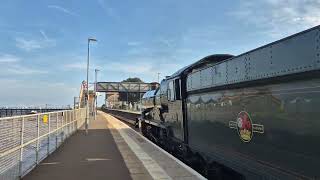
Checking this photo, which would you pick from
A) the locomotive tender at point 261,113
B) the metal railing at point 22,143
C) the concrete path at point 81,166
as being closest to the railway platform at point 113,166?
the concrete path at point 81,166

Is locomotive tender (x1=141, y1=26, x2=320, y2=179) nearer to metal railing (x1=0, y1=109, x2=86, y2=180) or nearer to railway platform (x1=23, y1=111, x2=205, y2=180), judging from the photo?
railway platform (x1=23, y1=111, x2=205, y2=180)

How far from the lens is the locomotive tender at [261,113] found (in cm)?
586

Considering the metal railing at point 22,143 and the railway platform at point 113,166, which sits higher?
the metal railing at point 22,143

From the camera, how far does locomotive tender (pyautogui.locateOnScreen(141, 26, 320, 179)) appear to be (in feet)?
19.2

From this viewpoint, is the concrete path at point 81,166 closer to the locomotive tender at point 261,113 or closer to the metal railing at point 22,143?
the metal railing at point 22,143

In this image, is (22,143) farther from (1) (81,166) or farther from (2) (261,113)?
(2) (261,113)

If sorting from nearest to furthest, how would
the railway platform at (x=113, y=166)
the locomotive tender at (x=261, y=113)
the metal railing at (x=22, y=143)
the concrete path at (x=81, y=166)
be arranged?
the locomotive tender at (x=261, y=113) → the metal railing at (x=22, y=143) → the railway platform at (x=113, y=166) → the concrete path at (x=81, y=166)

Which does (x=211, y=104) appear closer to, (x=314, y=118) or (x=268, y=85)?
(x=268, y=85)

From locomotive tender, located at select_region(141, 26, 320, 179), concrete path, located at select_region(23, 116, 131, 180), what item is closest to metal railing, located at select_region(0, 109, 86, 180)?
concrete path, located at select_region(23, 116, 131, 180)

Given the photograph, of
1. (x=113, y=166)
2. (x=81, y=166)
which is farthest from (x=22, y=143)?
(x=113, y=166)

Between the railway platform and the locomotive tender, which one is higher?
the locomotive tender

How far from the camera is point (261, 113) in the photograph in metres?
7.35

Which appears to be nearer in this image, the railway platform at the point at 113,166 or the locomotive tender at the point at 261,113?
the locomotive tender at the point at 261,113

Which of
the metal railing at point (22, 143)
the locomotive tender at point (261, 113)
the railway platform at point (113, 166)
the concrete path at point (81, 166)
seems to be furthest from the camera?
the concrete path at point (81, 166)
